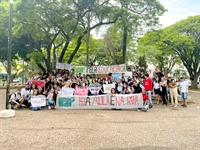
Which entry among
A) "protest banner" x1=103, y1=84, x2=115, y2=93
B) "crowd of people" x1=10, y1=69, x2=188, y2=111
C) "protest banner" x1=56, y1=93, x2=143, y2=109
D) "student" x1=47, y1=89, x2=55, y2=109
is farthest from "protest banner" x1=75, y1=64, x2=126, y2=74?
"student" x1=47, y1=89, x2=55, y2=109

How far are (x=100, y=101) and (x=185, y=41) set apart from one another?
75.9 ft

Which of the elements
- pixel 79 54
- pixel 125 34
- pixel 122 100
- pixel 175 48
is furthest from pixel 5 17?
pixel 175 48

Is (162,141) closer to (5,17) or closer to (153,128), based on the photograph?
(153,128)

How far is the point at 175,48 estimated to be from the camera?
32406mm

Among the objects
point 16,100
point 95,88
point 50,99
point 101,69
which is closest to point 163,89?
point 95,88

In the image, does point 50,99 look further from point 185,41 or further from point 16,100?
point 185,41

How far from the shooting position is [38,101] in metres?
11.2

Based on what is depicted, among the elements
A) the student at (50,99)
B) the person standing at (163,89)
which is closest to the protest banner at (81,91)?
the student at (50,99)

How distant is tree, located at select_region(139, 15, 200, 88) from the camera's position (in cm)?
3078

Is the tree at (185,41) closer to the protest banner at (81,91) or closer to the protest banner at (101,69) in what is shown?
the protest banner at (101,69)

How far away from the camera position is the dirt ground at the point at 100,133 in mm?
5262

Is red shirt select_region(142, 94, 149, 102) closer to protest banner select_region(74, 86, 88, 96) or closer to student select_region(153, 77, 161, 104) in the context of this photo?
student select_region(153, 77, 161, 104)

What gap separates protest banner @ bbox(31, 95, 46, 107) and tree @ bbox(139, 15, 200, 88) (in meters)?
21.5

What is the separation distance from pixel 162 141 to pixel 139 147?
0.84 metres
